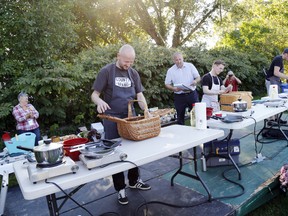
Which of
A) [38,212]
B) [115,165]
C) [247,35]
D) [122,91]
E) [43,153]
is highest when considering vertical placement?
[247,35]

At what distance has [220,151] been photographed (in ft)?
9.82

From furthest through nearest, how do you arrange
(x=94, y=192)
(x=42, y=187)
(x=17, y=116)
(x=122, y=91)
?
(x=17, y=116) → (x=94, y=192) → (x=122, y=91) → (x=42, y=187)

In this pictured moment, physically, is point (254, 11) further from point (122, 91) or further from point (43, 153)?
point (43, 153)

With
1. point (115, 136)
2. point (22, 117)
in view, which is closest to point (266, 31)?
point (22, 117)

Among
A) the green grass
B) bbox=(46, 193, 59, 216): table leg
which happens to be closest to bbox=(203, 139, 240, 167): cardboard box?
the green grass

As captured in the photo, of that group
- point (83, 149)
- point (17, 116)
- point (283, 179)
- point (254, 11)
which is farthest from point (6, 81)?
point (254, 11)

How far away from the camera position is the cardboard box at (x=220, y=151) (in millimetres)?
2989

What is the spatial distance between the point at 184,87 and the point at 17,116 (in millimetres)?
2662

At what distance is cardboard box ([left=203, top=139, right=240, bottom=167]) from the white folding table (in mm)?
828

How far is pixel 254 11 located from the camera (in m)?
12.1

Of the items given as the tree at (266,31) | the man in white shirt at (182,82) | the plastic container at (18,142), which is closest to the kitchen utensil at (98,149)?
the plastic container at (18,142)

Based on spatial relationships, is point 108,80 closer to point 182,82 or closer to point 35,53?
point 182,82

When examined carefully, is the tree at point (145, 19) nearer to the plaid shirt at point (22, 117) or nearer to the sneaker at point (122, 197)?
the plaid shirt at point (22, 117)

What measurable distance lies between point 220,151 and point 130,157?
1.72 metres
